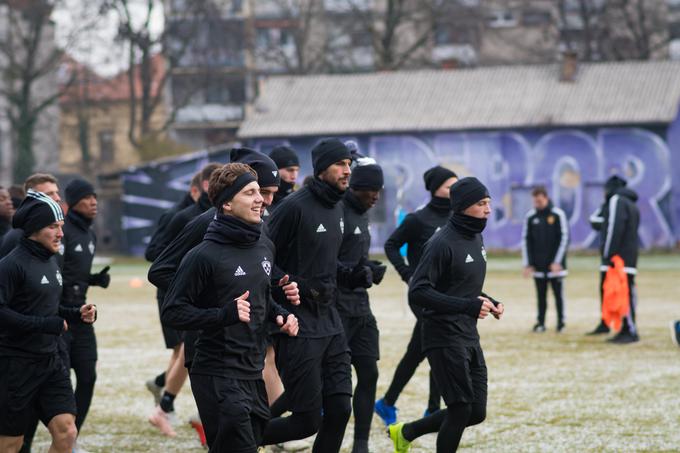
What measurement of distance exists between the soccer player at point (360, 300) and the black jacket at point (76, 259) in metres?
2.01

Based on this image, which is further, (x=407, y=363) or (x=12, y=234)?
(x=407, y=363)

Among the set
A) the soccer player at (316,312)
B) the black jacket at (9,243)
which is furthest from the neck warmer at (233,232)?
the black jacket at (9,243)

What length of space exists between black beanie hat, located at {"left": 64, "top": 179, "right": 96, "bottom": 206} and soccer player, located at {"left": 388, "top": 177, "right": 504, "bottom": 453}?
119 inches

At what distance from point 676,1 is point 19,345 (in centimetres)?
6422

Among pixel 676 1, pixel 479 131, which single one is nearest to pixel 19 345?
pixel 479 131

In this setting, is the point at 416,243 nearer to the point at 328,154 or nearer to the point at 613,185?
the point at 328,154

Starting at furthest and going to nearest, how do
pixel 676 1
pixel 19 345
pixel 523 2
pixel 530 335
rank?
pixel 676 1, pixel 523 2, pixel 530 335, pixel 19 345

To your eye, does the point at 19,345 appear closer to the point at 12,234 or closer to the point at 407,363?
the point at 12,234

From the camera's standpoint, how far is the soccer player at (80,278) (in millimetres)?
9133

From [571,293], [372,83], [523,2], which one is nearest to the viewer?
[571,293]

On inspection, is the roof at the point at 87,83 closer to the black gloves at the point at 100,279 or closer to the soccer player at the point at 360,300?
the black gloves at the point at 100,279

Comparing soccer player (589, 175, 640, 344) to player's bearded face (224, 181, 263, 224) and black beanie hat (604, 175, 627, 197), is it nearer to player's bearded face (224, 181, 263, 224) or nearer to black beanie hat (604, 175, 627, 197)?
black beanie hat (604, 175, 627, 197)

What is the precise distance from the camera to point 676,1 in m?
67.0

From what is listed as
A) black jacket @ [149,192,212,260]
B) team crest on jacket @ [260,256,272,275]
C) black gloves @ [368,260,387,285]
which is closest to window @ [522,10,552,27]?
black jacket @ [149,192,212,260]
